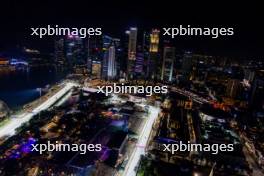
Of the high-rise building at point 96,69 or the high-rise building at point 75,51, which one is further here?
the high-rise building at point 75,51

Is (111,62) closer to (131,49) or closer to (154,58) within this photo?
(131,49)

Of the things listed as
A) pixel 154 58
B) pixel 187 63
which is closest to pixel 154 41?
pixel 154 58

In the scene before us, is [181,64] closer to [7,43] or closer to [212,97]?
[212,97]

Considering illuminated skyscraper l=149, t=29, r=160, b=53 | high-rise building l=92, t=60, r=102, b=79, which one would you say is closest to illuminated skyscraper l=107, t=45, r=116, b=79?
high-rise building l=92, t=60, r=102, b=79

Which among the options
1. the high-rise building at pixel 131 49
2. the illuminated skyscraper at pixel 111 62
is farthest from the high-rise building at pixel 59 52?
the high-rise building at pixel 131 49

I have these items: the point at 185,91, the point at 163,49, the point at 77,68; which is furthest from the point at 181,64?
the point at 77,68

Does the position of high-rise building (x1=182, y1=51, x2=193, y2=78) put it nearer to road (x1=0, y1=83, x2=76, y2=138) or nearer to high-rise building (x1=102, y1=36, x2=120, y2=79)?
high-rise building (x1=102, y1=36, x2=120, y2=79)

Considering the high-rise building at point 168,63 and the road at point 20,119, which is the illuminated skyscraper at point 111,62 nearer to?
the high-rise building at point 168,63
